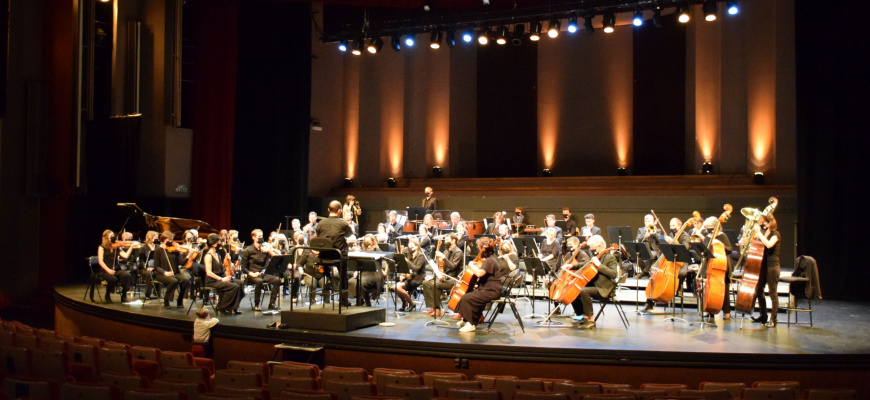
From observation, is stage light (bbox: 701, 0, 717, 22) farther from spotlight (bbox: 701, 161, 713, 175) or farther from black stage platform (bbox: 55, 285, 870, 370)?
black stage platform (bbox: 55, 285, 870, 370)

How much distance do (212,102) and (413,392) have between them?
41.3ft

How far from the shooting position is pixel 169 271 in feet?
35.0

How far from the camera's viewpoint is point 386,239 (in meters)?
12.0

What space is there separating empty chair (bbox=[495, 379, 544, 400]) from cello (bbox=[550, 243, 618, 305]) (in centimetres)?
368

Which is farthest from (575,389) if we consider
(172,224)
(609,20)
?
(609,20)

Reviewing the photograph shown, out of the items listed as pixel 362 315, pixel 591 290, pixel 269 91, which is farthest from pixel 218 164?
pixel 591 290

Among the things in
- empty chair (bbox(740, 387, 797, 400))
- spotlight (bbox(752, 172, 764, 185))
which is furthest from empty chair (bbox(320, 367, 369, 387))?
spotlight (bbox(752, 172, 764, 185))

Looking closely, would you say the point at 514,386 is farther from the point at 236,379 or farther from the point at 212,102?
the point at 212,102

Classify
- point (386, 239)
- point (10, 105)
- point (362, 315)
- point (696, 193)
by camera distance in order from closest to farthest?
point (362, 315) → point (386, 239) → point (10, 105) → point (696, 193)

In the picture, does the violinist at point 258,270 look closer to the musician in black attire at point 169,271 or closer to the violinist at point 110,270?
the musician in black attire at point 169,271

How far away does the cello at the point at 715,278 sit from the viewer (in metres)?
8.77

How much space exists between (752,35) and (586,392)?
12.8m

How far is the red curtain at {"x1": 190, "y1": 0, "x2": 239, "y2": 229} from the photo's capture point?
1557 centimetres

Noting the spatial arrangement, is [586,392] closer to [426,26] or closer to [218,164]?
[426,26]
